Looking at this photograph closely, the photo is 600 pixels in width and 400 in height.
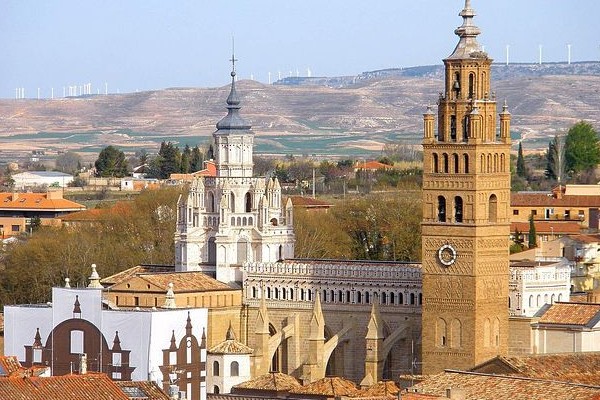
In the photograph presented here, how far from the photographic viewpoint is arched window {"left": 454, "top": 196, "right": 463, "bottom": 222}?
2803 inches

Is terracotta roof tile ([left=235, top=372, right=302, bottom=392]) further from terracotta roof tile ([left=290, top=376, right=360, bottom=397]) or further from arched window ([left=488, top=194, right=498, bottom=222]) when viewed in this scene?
arched window ([left=488, top=194, right=498, bottom=222])

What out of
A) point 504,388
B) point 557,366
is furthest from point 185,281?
point 504,388

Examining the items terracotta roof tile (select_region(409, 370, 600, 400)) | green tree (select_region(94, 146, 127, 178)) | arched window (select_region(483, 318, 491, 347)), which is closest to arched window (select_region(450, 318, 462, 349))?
arched window (select_region(483, 318, 491, 347))

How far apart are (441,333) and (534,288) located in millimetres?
3495

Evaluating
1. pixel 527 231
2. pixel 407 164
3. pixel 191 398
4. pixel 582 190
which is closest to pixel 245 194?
pixel 191 398

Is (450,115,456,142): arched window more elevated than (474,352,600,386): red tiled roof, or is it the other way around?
(450,115,456,142): arched window

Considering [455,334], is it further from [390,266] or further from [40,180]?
[40,180]

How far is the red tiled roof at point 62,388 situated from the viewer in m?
46.9

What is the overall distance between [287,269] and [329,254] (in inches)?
745

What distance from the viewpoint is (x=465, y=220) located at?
70.8m

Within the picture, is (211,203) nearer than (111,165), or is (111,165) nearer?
(211,203)

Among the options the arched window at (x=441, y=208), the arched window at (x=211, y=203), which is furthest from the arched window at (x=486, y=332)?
the arched window at (x=211, y=203)

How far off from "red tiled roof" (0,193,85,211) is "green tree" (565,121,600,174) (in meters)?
28.0

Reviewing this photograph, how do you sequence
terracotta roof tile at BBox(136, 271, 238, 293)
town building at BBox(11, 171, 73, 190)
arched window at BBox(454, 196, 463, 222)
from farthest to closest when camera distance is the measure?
town building at BBox(11, 171, 73, 190), terracotta roof tile at BBox(136, 271, 238, 293), arched window at BBox(454, 196, 463, 222)
